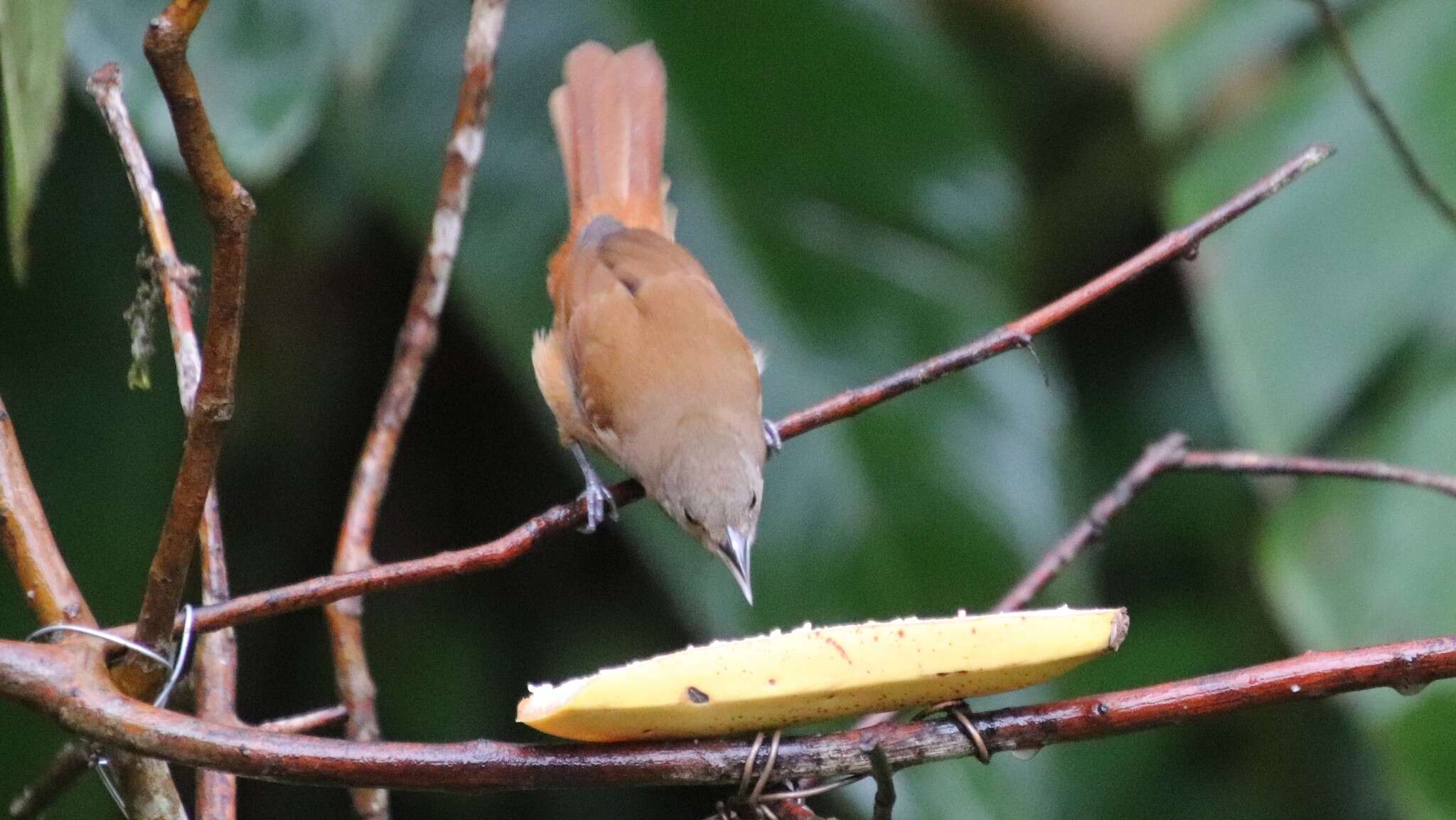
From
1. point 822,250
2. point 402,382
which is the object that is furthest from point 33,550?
point 822,250

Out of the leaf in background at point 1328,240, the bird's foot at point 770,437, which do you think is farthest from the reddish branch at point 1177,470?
the leaf in background at point 1328,240

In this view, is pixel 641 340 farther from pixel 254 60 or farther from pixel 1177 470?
pixel 1177 470

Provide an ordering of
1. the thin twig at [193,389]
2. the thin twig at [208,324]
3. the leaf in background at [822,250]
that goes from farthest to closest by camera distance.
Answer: the leaf in background at [822,250], the thin twig at [193,389], the thin twig at [208,324]

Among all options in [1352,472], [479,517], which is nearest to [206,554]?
[1352,472]

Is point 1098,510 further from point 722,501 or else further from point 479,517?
point 479,517

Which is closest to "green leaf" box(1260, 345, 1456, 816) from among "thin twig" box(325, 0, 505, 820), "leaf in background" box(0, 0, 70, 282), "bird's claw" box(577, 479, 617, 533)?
"bird's claw" box(577, 479, 617, 533)

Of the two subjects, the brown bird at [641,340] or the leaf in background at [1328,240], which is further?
the leaf in background at [1328,240]

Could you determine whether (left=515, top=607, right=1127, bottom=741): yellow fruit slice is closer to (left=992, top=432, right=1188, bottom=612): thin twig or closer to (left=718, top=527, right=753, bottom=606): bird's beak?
(left=992, top=432, right=1188, bottom=612): thin twig

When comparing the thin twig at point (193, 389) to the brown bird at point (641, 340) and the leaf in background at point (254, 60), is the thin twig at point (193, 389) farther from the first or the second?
the leaf in background at point (254, 60)
